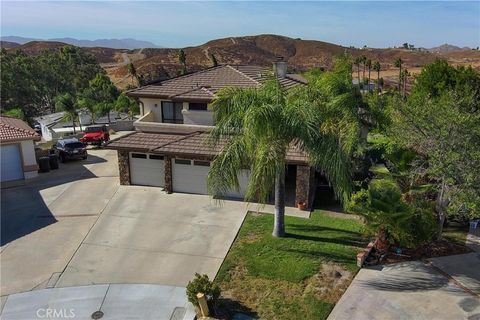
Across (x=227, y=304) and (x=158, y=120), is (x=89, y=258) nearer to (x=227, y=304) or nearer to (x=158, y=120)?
(x=227, y=304)

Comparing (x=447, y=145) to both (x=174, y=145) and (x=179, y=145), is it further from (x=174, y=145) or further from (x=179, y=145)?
(x=174, y=145)

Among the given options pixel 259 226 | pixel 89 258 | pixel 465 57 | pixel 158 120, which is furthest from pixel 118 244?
pixel 465 57

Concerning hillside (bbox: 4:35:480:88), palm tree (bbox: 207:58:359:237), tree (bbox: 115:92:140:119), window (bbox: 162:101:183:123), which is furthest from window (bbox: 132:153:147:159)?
hillside (bbox: 4:35:480:88)

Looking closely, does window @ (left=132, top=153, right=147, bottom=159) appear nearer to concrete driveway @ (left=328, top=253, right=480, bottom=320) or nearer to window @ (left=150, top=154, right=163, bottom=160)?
window @ (left=150, top=154, right=163, bottom=160)

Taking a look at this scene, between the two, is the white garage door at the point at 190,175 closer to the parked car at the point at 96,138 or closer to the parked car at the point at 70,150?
the parked car at the point at 70,150

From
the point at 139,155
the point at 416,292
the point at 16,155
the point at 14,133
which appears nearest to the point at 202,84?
the point at 139,155
